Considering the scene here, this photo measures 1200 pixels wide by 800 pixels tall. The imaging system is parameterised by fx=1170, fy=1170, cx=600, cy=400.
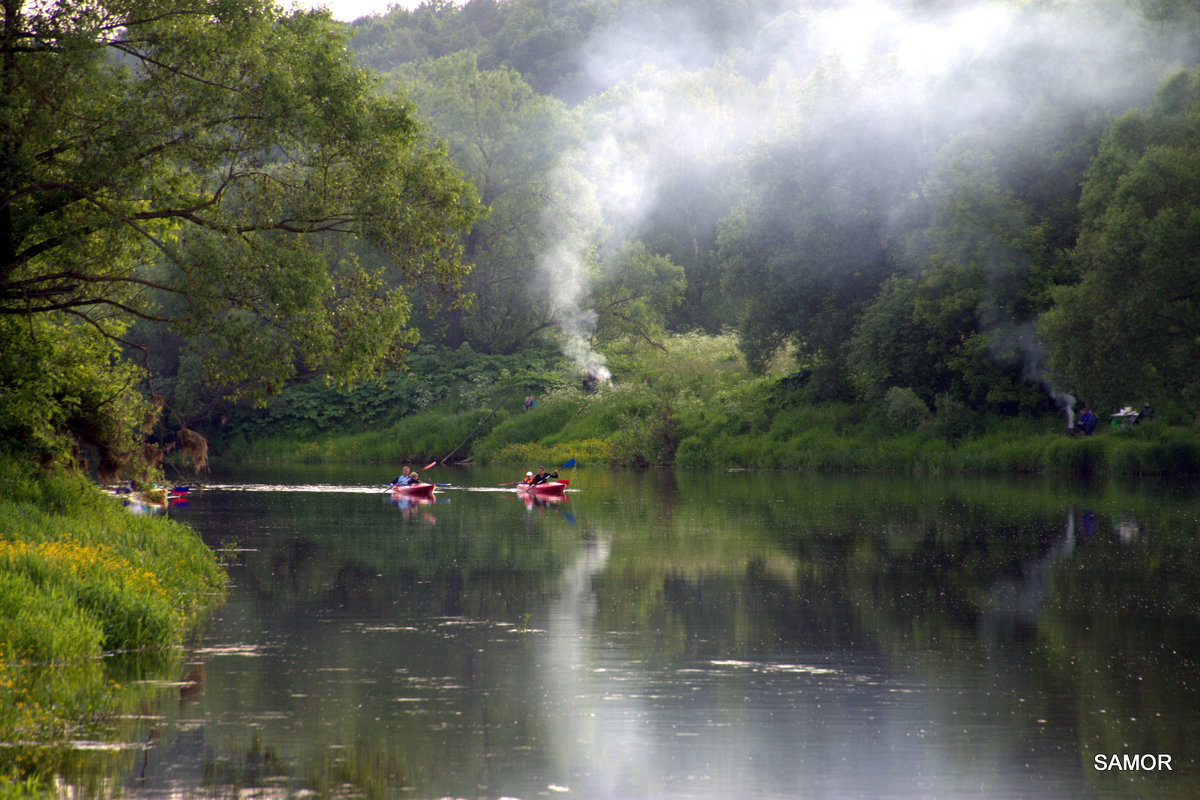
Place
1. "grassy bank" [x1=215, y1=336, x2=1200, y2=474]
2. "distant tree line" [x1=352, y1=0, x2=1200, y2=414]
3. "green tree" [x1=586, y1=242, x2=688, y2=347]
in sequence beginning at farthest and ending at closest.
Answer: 1. "green tree" [x1=586, y1=242, x2=688, y2=347]
2. "grassy bank" [x1=215, y1=336, x2=1200, y2=474]
3. "distant tree line" [x1=352, y1=0, x2=1200, y2=414]

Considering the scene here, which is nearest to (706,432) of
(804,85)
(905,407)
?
(905,407)

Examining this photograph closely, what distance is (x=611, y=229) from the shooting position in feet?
239

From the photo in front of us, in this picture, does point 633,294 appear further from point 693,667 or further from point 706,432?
point 693,667

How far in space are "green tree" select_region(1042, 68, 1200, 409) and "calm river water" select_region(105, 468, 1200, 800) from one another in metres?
12.7

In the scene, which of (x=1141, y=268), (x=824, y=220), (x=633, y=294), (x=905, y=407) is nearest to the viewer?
(x=1141, y=268)

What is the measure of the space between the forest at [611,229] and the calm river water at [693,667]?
210 inches

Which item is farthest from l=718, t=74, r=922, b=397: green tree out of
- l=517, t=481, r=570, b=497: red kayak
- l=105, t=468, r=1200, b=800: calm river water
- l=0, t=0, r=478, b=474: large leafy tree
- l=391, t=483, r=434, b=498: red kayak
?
l=0, t=0, r=478, b=474: large leafy tree

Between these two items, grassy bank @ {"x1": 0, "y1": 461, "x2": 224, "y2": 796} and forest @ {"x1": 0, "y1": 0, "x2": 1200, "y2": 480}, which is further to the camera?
forest @ {"x1": 0, "y1": 0, "x2": 1200, "y2": 480}

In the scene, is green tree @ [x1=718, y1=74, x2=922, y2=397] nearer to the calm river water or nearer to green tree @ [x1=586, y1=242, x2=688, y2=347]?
green tree @ [x1=586, y1=242, x2=688, y2=347]

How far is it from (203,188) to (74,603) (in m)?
10.1

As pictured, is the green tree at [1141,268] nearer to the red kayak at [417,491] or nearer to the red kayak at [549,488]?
the red kayak at [549,488]

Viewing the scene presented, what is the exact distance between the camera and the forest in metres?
18.7

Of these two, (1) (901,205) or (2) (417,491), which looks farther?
(1) (901,205)

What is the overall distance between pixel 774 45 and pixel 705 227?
27.5 m
